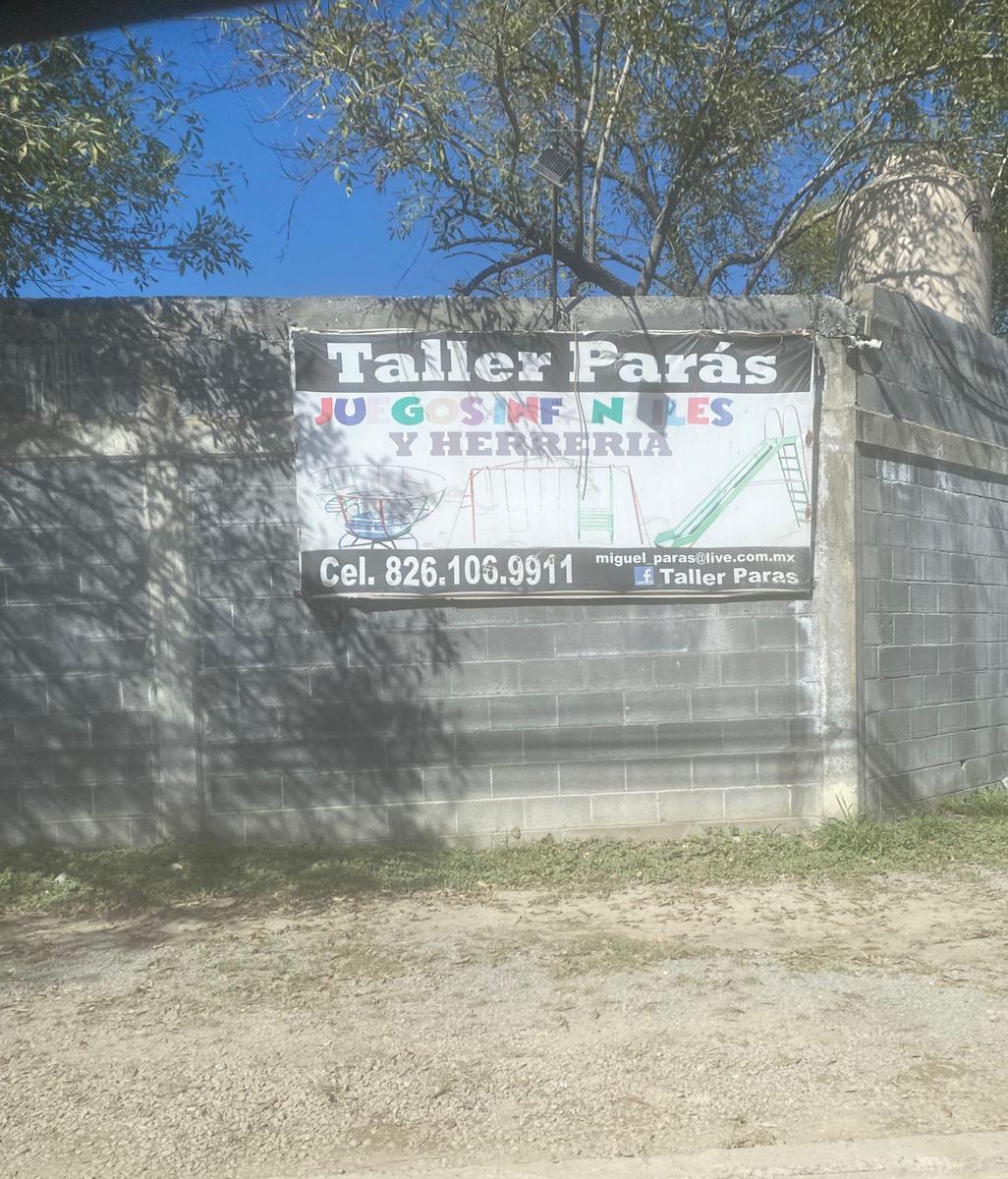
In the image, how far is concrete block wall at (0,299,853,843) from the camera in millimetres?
6809

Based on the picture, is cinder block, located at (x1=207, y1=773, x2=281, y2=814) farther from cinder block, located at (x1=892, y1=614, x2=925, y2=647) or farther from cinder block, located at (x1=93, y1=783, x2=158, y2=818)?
cinder block, located at (x1=892, y1=614, x2=925, y2=647)

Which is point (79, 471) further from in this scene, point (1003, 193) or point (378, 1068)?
point (1003, 193)

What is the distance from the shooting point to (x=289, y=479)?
6.91 metres

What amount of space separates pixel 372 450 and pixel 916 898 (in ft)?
13.4

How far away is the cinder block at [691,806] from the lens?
280 inches

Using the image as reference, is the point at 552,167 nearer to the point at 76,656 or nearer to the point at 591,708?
the point at 591,708

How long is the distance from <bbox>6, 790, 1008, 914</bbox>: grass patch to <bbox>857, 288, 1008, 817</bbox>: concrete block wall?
0.63 metres

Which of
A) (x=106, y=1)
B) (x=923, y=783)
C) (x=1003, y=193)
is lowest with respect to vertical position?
(x=923, y=783)

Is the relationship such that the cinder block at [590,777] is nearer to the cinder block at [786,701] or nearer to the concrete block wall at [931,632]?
the cinder block at [786,701]

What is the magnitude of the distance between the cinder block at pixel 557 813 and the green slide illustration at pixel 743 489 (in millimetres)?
1724

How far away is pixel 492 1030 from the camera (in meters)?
4.31

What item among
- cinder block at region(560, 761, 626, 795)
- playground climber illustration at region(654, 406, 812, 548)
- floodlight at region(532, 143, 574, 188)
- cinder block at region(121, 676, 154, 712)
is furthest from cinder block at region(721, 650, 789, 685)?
cinder block at region(121, 676, 154, 712)

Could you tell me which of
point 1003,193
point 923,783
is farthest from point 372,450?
point 1003,193

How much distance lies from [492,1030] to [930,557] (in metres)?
5.15
